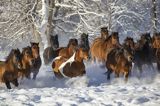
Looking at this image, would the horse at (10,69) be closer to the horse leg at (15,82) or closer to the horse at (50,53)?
the horse leg at (15,82)

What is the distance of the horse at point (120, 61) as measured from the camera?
15.0 metres

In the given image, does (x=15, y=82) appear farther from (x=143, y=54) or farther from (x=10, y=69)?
(x=143, y=54)

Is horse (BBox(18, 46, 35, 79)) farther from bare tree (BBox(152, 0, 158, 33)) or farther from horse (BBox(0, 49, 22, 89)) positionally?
bare tree (BBox(152, 0, 158, 33))

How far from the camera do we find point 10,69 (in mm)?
14039

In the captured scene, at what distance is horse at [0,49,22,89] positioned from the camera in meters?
14.0

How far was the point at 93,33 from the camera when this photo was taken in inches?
1094

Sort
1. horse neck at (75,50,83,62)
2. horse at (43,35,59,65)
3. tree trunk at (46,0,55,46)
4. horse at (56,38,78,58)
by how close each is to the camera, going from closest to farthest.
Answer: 1. horse neck at (75,50,83,62)
2. horse at (56,38,78,58)
3. horse at (43,35,59,65)
4. tree trunk at (46,0,55,46)

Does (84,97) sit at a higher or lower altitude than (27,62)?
lower

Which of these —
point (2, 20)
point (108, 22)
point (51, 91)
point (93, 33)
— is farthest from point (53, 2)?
point (51, 91)

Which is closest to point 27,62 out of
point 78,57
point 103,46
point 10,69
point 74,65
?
point 10,69

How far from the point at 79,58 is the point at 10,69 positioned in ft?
7.43

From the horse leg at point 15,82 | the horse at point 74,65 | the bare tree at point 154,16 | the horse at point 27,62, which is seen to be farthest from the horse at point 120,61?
the bare tree at point 154,16

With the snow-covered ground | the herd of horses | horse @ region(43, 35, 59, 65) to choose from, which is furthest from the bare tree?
the snow-covered ground

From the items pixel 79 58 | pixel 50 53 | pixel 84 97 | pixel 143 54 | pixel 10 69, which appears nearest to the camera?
pixel 84 97
